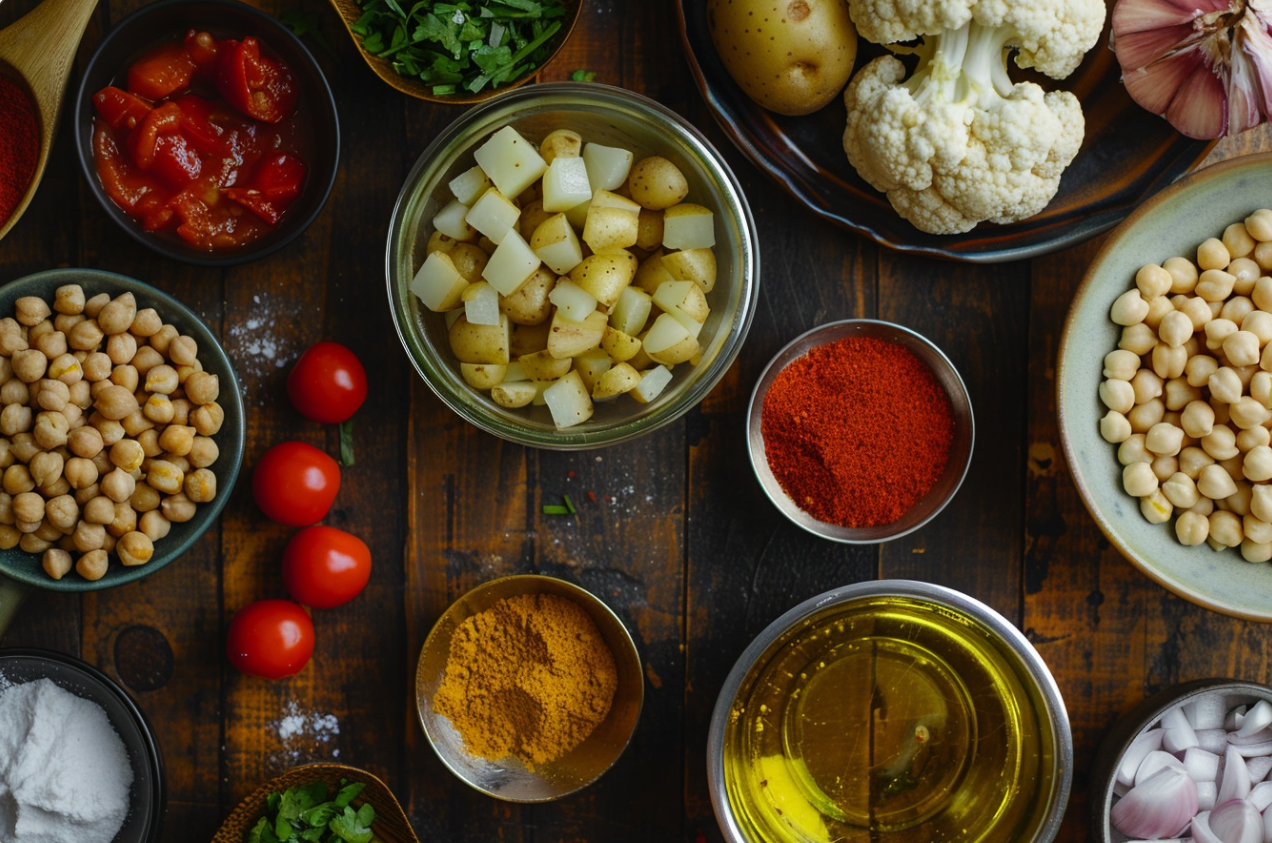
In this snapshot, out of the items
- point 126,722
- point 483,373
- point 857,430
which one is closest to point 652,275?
point 483,373

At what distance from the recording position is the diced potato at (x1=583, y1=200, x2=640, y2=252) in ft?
4.17

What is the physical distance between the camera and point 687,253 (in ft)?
4.28

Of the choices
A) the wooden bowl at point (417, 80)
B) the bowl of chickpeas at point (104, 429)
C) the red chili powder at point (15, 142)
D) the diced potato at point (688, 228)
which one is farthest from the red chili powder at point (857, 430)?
the red chili powder at point (15, 142)

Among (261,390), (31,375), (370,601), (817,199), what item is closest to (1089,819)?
(817,199)

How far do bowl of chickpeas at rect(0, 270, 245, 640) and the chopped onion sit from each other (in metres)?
1.46

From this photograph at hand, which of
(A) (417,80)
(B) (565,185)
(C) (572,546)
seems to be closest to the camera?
(B) (565,185)

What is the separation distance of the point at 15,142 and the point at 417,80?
616mm

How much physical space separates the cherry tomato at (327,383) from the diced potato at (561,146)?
0.45 m

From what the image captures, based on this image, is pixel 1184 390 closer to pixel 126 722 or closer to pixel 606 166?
pixel 606 166

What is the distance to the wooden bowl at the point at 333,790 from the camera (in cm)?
142

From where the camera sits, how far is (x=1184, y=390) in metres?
1.40

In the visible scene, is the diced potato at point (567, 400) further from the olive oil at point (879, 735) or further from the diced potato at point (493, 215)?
the olive oil at point (879, 735)

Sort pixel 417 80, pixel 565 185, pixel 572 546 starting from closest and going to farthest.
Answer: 1. pixel 565 185
2. pixel 417 80
3. pixel 572 546

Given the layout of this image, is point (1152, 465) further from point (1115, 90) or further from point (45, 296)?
point (45, 296)
